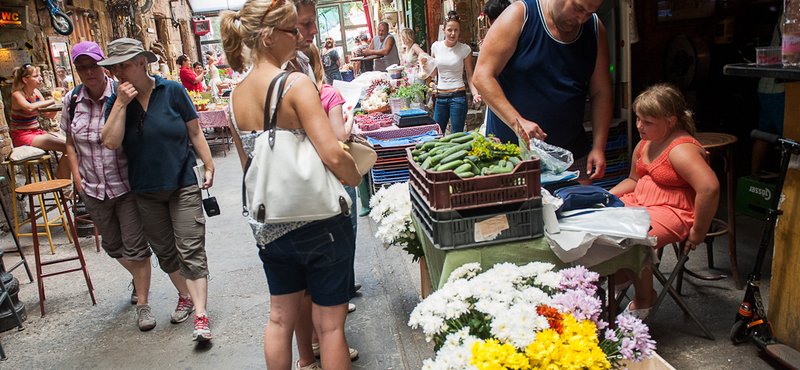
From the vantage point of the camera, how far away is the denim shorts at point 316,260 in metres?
2.10

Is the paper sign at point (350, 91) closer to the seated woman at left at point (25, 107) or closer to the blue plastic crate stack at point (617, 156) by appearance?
the blue plastic crate stack at point (617, 156)

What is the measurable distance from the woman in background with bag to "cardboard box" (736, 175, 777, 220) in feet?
12.3

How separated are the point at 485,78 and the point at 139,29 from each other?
621 inches

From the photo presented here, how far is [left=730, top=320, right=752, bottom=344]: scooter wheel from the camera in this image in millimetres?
2750

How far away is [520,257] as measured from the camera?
219cm

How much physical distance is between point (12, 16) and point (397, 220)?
7.34 meters

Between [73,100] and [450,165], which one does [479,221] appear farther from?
[73,100]

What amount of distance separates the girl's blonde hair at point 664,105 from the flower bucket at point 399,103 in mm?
3328

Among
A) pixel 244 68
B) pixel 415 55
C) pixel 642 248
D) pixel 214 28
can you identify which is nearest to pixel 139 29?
pixel 415 55

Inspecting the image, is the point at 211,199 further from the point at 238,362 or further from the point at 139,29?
the point at 139,29

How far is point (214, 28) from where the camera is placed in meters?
28.5

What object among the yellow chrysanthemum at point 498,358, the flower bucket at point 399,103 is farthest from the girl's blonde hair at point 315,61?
the flower bucket at point 399,103

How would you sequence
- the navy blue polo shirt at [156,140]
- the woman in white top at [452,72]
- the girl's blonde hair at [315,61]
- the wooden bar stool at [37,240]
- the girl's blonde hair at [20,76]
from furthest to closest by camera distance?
the woman in white top at [452,72] < the girl's blonde hair at [20,76] < the wooden bar stool at [37,240] < the navy blue polo shirt at [156,140] < the girl's blonde hair at [315,61]

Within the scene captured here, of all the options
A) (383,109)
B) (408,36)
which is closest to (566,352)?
(383,109)
